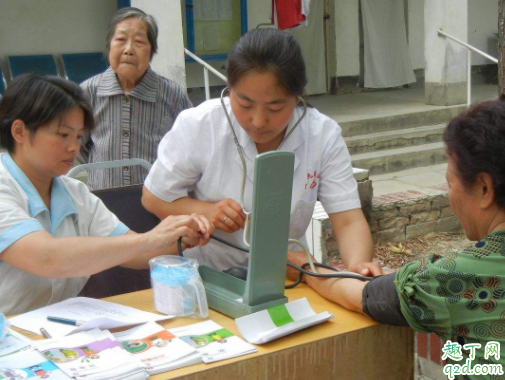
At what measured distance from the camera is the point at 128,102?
314 cm

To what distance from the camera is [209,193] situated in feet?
6.93

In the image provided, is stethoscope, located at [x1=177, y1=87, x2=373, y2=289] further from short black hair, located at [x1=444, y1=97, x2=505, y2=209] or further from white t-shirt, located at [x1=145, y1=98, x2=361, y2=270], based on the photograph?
short black hair, located at [x1=444, y1=97, x2=505, y2=209]

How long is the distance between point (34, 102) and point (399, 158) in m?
5.04

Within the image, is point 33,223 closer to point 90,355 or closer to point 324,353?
point 90,355

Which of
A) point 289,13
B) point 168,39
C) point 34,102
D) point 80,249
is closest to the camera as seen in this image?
point 80,249

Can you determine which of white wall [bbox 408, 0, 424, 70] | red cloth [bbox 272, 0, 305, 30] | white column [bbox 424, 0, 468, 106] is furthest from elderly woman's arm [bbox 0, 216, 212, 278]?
white wall [bbox 408, 0, 424, 70]

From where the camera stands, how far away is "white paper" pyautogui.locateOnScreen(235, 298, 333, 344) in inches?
63.9

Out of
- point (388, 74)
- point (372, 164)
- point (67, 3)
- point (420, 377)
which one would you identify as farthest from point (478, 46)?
point (420, 377)

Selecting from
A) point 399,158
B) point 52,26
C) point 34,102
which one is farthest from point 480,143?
point 52,26

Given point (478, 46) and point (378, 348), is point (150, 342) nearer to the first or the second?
point (378, 348)

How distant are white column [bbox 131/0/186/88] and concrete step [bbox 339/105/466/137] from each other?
1.66 m

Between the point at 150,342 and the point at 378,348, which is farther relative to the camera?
the point at 378,348

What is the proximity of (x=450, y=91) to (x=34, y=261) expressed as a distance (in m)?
6.69

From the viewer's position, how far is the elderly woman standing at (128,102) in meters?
3.13
